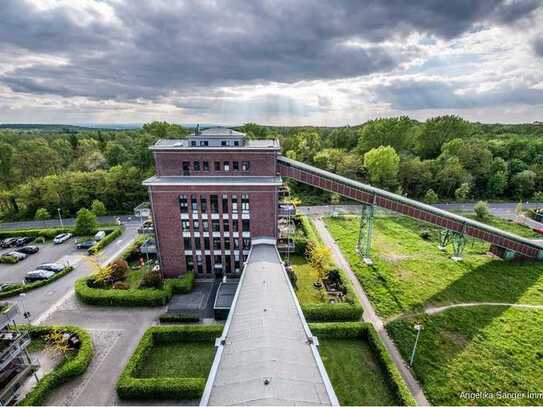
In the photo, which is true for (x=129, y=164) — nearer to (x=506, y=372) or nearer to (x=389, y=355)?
(x=389, y=355)

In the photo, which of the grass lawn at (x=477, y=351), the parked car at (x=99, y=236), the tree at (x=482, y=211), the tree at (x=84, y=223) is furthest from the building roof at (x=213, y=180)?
the tree at (x=482, y=211)

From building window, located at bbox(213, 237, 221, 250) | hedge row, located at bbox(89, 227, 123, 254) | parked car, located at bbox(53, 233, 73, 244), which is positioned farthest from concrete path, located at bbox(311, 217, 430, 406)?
parked car, located at bbox(53, 233, 73, 244)

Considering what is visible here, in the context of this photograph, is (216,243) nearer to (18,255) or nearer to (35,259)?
(35,259)

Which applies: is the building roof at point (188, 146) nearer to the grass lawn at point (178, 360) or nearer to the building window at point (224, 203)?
the building window at point (224, 203)

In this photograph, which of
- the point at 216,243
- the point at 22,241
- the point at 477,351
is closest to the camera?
the point at 477,351

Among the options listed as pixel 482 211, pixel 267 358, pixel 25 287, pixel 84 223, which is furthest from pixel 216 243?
pixel 482 211

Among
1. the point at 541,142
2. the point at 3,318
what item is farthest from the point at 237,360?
the point at 541,142
